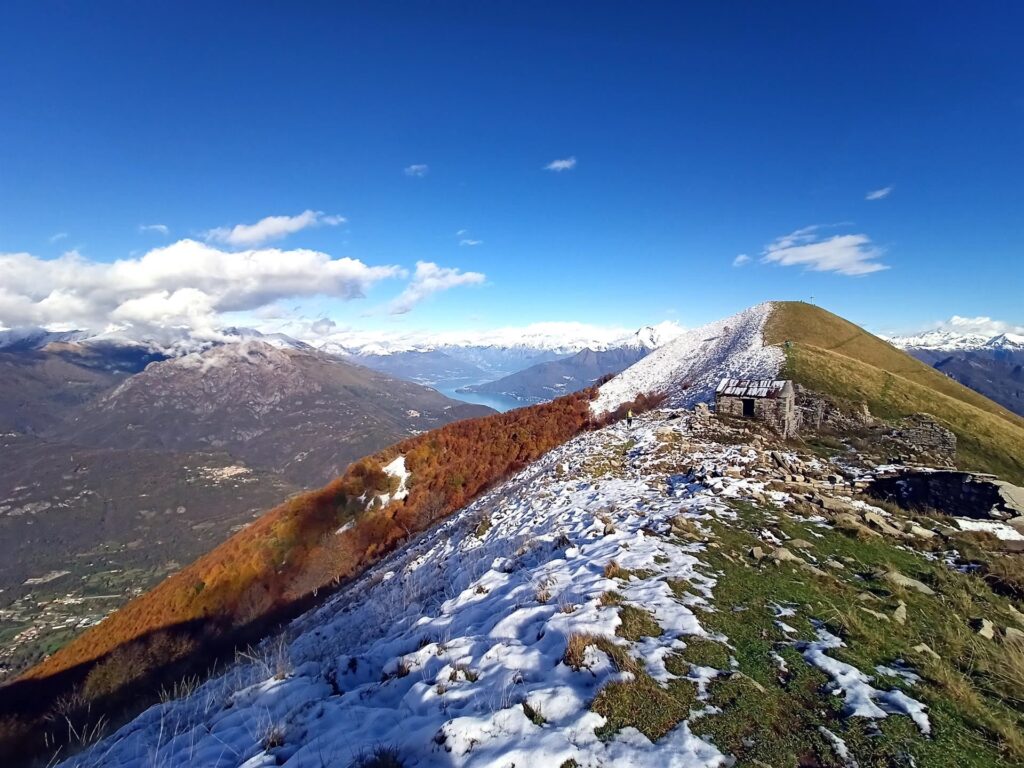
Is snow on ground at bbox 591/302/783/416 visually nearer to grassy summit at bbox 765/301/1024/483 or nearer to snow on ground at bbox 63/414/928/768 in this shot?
grassy summit at bbox 765/301/1024/483

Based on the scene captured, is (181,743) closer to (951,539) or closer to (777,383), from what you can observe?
(951,539)

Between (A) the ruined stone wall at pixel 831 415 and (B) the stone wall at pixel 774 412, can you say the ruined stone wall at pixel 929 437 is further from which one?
(B) the stone wall at pixel 774 412

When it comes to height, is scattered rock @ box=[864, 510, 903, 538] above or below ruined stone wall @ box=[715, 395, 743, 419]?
below

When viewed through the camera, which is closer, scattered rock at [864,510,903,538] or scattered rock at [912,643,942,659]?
scattered rock at [912,643,942,659]

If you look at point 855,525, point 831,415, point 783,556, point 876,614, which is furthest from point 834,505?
point 831,415

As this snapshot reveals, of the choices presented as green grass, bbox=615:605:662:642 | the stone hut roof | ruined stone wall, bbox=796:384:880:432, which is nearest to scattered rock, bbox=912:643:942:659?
green grass, bbox=615:605:662:642

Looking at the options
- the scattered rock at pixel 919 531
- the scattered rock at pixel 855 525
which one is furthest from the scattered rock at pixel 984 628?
the scattered rock at pixel 919 531

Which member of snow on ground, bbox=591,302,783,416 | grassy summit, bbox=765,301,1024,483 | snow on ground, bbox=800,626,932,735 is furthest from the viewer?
snow on ground, bbox=591,302,783,416
